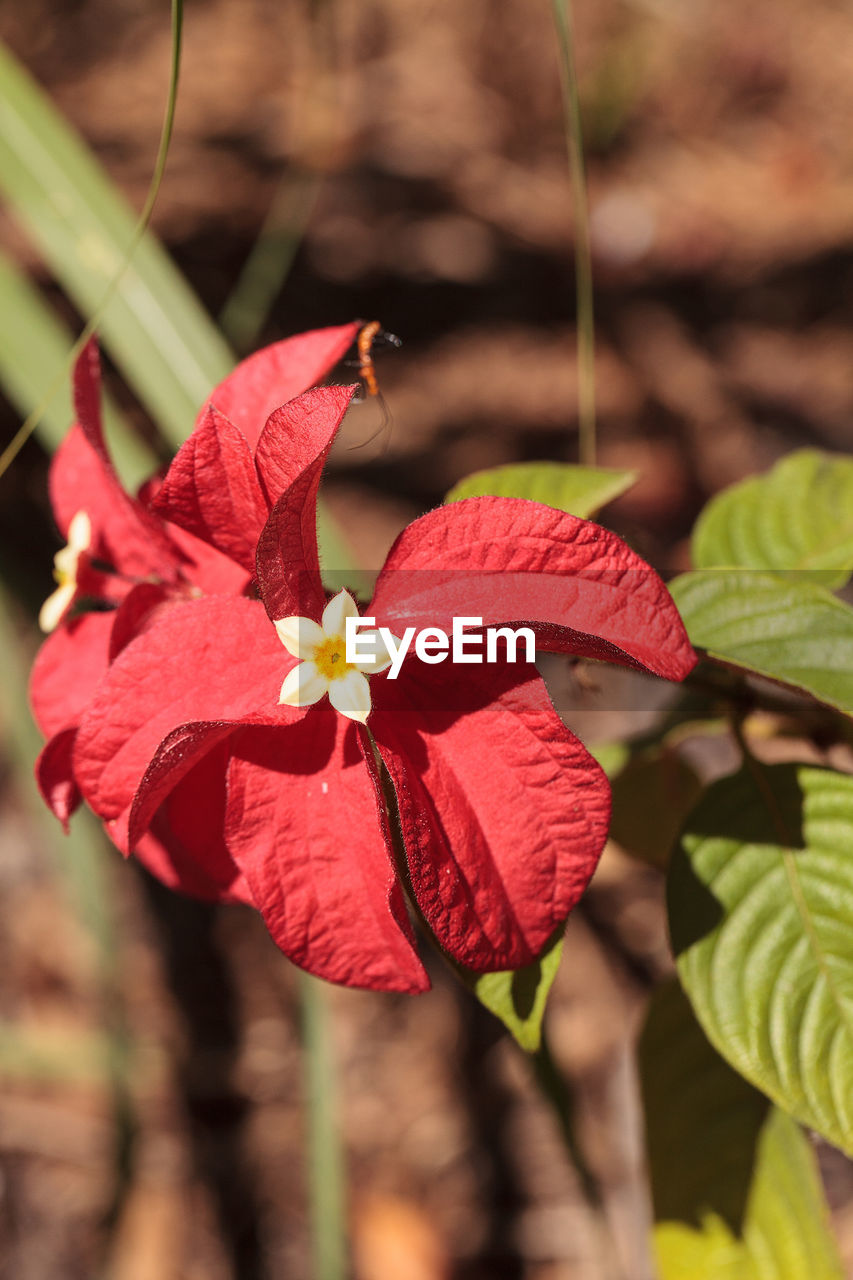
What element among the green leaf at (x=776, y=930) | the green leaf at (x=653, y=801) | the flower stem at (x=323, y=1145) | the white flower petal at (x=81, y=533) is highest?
the white flower petal at (x=81, y=533)

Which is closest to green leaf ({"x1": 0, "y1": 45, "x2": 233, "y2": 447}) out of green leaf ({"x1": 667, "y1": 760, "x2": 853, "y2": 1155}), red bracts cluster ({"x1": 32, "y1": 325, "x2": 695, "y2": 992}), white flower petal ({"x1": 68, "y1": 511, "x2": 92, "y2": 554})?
white flower petal ({"x1": 68, "y1": 511, "x2": 92, "y2": 554})

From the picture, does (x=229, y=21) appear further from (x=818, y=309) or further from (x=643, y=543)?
(x=643, y=543)

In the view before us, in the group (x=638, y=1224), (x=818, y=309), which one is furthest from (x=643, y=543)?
(x=818, y=309)

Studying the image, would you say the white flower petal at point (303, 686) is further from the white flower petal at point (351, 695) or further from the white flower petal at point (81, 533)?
the white flower petal at point (81, 533)

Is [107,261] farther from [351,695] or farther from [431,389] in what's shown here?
[431,389]

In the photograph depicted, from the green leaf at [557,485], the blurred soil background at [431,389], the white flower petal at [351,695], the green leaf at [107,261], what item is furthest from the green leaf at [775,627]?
the blurred soil background at [431,389]

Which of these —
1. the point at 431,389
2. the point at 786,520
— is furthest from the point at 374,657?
the point at 431,389
